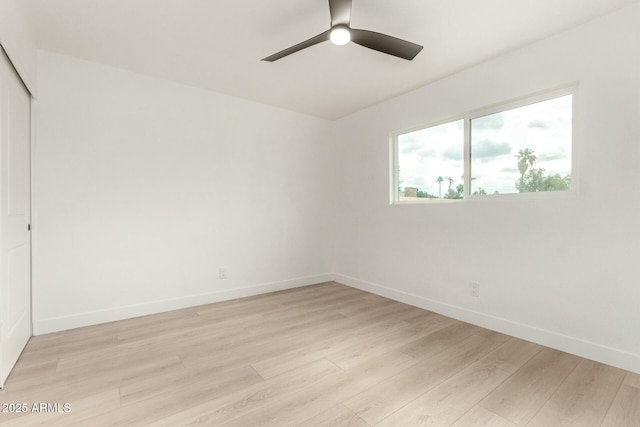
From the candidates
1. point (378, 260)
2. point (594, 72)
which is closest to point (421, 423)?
point (378, 260)

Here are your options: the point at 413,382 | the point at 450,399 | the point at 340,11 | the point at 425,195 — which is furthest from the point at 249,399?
the point at 425,195

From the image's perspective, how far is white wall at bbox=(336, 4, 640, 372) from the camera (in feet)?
6.41

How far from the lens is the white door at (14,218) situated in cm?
182

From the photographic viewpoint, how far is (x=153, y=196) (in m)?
3.03

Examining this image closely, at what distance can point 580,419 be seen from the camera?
59.2 inches

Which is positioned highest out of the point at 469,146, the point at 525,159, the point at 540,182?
the point at 469,146

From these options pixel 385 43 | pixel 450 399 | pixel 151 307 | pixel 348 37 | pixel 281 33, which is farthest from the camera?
pixel 151 307

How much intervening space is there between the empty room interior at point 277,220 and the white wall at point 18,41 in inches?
0.9

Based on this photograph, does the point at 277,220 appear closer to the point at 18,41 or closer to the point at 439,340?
the point at 439,340

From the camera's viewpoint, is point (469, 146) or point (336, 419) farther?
point (469, 146)

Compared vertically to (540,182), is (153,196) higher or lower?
lower

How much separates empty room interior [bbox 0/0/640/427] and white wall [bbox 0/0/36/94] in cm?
2

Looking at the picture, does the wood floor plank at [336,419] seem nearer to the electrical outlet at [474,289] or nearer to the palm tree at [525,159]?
the electrical outlet at [474,289]

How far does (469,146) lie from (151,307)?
359 centimetres
